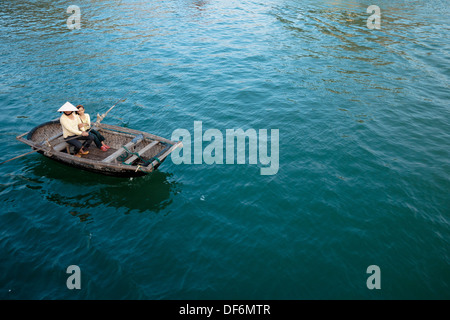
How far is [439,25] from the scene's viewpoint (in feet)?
95.2

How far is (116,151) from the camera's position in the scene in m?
13.3

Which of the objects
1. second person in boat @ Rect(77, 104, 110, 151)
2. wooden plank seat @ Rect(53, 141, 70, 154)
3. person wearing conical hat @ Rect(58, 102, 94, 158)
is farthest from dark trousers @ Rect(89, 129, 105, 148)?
wooden plank seat @ Rect(53, 141, 70, 154)

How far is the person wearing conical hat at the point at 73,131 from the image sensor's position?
13031 mm

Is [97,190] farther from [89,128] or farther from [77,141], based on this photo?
[89,128]

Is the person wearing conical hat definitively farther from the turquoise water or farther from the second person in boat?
the turquoise water

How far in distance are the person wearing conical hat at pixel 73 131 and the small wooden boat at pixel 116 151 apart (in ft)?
1.16

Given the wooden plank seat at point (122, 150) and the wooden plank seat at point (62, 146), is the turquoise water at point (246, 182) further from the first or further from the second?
the wooden plank seat at point (122, 150)

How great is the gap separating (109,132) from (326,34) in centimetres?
2243

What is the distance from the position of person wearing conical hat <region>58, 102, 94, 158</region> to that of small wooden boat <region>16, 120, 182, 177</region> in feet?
1.16

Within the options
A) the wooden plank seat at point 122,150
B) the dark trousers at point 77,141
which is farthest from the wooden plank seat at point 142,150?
the dark trousers at point 77,141

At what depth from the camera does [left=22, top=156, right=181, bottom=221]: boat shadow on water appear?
12.1 meters

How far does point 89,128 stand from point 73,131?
1058mm

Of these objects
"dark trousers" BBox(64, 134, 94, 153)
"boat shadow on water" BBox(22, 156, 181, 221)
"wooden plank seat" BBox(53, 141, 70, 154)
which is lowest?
"boat shadow on water" BBox(22, 156, 181, 221)
